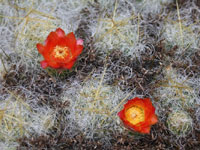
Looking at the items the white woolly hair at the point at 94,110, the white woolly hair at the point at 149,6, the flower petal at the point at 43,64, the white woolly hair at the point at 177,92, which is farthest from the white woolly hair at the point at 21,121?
the white woolly hair at the point at 149,6

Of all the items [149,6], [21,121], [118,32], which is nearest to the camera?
[21,121]

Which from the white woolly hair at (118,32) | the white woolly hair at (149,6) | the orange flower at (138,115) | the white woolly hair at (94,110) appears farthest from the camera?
the white woolly hair at (149,6)

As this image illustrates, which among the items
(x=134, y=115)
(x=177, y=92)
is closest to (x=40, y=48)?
(x=134, y=115)

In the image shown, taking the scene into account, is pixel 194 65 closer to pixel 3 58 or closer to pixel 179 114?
pixel 179 114

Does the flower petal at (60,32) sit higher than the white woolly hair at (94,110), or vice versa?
the flower petal at (60,32)

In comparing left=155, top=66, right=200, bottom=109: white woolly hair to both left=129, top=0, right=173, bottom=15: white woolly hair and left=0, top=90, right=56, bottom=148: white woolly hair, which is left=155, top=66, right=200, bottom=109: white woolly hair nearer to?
left=129, top=0, right=173, bottom=15: white woolly hair

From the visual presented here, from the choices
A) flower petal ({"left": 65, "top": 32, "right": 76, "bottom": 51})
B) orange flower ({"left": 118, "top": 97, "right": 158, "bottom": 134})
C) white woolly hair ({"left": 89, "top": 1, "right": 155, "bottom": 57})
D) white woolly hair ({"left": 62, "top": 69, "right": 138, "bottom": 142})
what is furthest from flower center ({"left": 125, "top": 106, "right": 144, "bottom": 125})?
flower petal ({"left": 65, "top": 32, "right": 76, "bottom": 51})

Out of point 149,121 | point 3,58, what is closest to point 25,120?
point 3,58

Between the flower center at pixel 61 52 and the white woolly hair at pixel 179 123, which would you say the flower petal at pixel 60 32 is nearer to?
the flower center at pixel 61 52

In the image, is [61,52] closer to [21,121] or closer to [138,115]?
[21,121]
